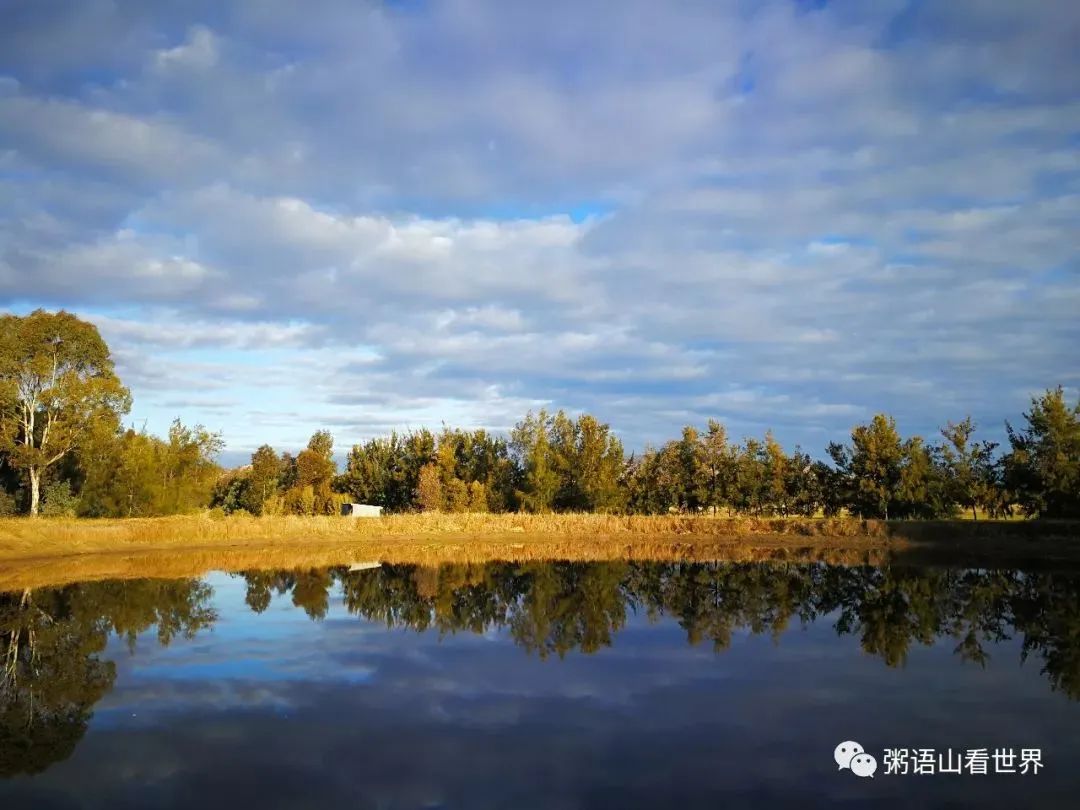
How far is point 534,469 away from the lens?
5666cm

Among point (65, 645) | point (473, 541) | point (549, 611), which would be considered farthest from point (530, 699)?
point (473, 541)

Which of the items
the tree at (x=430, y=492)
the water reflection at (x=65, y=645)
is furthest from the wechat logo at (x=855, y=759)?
the tree at (x=430, y=492)

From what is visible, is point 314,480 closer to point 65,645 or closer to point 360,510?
point 360,510

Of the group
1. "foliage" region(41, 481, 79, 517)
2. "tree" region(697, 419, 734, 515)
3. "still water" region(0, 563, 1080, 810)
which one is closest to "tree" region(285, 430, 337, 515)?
"foliage" region(41, 481, 79, 517)

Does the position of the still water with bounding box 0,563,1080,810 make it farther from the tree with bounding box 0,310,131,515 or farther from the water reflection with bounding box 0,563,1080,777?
the tree with bounding box 0,310,131,515

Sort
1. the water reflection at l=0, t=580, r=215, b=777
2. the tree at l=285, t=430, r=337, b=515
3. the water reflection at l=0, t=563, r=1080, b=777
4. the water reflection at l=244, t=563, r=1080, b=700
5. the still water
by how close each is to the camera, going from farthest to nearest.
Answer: the tree at l=285, t=430, r=337, b=515, the water reflection at l=244, t=563, r=1080, b=700, the water reflection at l=0, t=563, r=1080, b=777, the water reflection at l=0, t=580, r=215, b=777, the still water

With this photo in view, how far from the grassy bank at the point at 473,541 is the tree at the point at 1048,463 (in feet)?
8.02

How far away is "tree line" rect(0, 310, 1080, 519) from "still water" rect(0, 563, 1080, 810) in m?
19.7

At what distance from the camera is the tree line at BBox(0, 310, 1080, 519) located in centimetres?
4288

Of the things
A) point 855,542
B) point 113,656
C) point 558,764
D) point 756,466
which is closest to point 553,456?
point 756,466

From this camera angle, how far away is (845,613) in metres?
21.7

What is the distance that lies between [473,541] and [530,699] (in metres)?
33.2

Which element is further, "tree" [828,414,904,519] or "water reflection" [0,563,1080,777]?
"tree" [828,414,904,519]

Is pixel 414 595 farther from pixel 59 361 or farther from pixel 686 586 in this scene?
pixel 59 361
